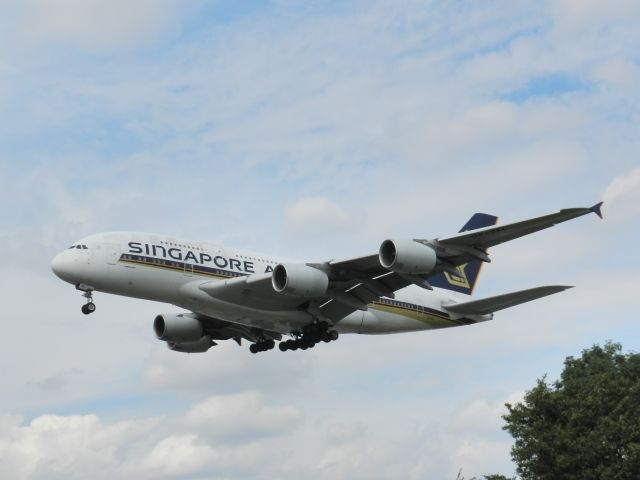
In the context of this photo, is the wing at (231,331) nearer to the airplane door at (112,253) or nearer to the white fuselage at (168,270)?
the white fuselage at (168,270)

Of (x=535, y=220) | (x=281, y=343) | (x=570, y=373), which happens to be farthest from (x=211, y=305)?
(x=570, y=373)

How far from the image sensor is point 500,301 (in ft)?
138

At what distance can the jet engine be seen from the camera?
45.2 metres

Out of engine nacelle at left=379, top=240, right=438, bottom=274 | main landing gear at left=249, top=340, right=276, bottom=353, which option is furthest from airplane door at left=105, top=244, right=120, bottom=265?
engine nacelle at left=379, top=240, right=438, bottom=274

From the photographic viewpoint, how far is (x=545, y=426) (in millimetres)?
48719

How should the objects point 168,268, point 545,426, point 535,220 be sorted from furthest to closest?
1. point 545,426
2. point 168,268
3. point 535,220

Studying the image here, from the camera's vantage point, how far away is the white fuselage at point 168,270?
127 feet

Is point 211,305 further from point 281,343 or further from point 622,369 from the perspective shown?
point 622,369

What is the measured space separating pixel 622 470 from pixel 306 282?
739 inches

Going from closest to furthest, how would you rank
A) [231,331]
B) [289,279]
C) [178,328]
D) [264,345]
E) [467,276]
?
[289,279], [178,328], [264,345], [231,331], [467,276]

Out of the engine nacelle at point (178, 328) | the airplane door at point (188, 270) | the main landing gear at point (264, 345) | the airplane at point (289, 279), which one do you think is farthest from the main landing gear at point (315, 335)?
the airplane door at point (188, 270)

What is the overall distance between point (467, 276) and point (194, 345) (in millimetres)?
13622

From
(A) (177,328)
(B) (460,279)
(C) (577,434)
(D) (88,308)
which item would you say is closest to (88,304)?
(D) (88,308)

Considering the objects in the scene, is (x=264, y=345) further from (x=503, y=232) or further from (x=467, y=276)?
(x=503, y=232)
